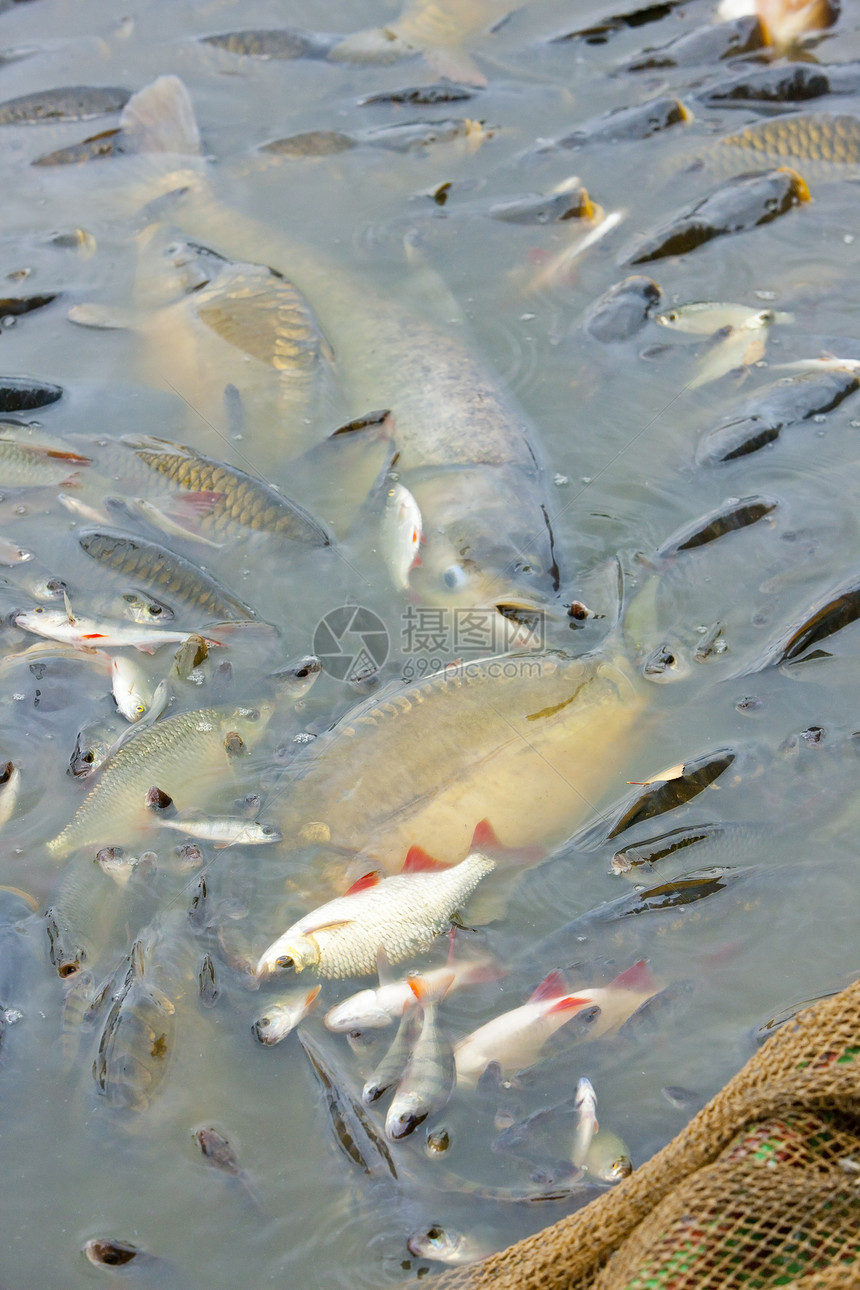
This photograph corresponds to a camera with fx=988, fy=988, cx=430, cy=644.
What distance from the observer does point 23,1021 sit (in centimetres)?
269

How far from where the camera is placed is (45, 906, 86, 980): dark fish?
2.74m

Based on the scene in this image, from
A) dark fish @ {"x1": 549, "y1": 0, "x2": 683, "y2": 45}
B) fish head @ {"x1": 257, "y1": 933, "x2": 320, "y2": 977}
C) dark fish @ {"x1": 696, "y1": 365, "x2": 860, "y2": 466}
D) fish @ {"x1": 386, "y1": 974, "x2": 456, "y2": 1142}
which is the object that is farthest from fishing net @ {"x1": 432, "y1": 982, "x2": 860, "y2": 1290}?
dark fish @ {"x1": 549, "y1": 0, "x2": 683, "y2": 45}

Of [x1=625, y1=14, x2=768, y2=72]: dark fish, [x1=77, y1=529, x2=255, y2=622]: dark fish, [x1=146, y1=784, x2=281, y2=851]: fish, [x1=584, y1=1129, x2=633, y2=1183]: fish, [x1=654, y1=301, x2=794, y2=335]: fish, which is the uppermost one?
[x1=625, y1=14, x2=768, y2=72]: dark fish

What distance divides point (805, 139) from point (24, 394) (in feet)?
14.1

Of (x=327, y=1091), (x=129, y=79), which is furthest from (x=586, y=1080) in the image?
(x=129, y=79)

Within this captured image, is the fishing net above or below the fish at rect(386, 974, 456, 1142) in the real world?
above

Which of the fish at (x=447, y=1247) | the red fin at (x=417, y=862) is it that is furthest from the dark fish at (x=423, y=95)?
the fish at (x=447, y=1247)

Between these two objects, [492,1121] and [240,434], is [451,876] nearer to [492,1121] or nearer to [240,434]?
[492,1121]

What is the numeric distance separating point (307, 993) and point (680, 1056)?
3.30 feet

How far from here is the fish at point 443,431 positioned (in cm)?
376

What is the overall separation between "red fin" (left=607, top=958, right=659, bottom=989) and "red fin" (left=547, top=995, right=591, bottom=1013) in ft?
0.35

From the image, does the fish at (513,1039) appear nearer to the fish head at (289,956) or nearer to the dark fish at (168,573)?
the fish head at (289,956)

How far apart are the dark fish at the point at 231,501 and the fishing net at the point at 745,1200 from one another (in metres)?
2.45

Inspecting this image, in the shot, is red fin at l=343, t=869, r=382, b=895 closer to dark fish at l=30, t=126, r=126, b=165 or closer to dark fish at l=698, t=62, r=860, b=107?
dark fish at l=30, t=126, r=126, b=165
